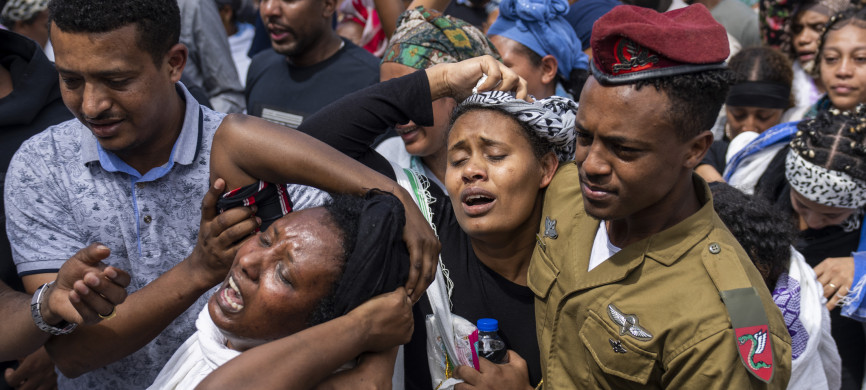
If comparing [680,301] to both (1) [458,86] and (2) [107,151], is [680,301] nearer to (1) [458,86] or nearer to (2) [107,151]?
(1) [458,86]

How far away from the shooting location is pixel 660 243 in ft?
7.39

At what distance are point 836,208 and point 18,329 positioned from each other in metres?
3.50

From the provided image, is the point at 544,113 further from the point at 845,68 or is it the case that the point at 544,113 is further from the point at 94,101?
the point at 845,68

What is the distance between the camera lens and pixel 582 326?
2.34 meters

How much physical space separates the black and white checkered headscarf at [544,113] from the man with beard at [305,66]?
2.17m

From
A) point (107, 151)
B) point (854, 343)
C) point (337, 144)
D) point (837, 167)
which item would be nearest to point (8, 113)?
point (107, 151)

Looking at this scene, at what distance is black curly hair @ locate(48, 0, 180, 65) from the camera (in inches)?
98.5

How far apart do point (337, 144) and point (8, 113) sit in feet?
4.84

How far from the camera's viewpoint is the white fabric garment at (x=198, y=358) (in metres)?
2.12

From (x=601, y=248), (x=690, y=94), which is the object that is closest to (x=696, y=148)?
(x=690, y=94)

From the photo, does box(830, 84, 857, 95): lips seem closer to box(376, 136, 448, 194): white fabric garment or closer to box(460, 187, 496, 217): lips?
box(376, 136, 448, 194): white fabric garment

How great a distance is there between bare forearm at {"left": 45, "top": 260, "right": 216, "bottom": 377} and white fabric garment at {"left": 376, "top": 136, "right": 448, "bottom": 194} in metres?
1.28

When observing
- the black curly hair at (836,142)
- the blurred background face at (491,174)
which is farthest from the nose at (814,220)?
the blurred background face at (491,174)

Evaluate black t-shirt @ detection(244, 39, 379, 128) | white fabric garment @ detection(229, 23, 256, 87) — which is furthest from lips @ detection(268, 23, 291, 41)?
white fabric garment @ detection(229, 23, 256, 87)
